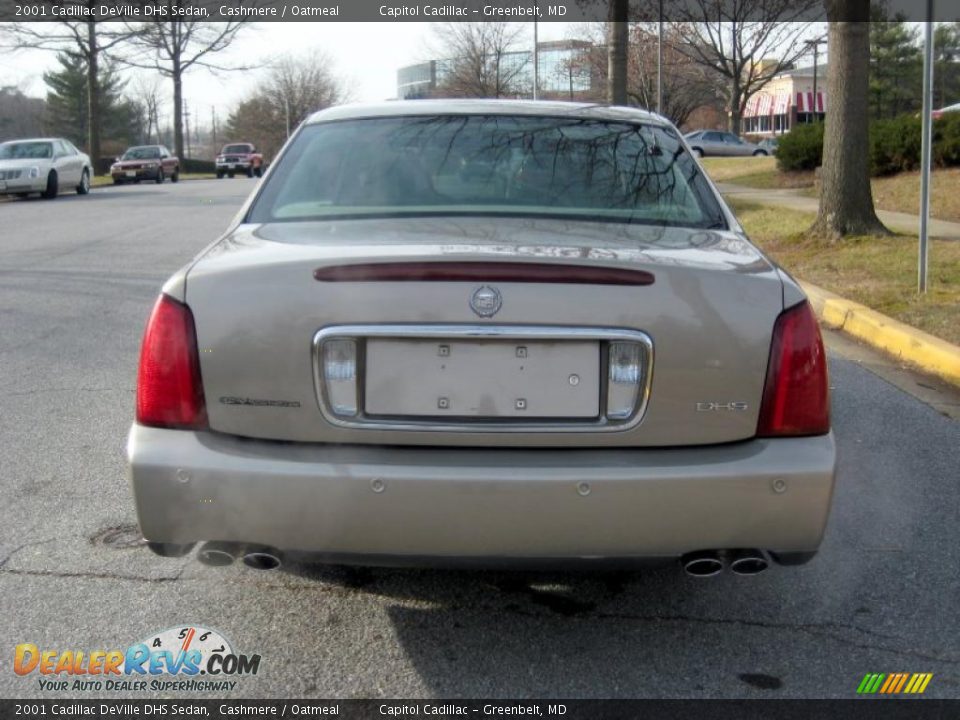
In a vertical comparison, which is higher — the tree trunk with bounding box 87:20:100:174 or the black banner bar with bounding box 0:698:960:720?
the tree trunk with bounding box 87:20:100:174

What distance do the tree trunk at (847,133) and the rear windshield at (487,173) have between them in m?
8.09

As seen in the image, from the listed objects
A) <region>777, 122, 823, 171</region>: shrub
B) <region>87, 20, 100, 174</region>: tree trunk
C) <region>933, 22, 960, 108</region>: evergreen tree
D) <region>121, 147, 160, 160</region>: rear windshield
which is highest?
<region>933, 22, 960, 108</region>: evergreen tree

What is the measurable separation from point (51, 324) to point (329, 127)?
503 centimetres

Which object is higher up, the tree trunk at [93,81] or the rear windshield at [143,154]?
the tree trunk at [93,81]

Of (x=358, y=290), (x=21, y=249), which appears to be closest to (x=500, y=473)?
(x=358, y=290)

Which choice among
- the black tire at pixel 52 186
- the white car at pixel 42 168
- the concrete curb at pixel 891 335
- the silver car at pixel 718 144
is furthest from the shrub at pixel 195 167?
the concrete curb at pixel 891 335

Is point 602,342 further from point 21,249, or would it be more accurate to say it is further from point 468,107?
point 21,249

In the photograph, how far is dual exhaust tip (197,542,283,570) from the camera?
2.87 meters

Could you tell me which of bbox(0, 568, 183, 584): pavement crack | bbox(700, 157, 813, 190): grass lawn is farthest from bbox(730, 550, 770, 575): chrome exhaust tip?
bbox(700, 157, 813, 190): grass lawn

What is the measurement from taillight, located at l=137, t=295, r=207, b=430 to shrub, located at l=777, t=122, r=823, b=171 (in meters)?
22.7

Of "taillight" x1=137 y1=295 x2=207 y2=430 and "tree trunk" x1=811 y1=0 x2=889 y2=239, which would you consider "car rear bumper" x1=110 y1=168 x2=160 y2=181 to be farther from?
"taillight" x1=137 y1=295 x2=207 y2=430

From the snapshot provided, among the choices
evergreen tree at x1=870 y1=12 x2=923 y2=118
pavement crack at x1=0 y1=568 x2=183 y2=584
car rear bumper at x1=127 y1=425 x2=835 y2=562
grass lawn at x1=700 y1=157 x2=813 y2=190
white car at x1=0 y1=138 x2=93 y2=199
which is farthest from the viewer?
evergreen tree at x1=870 y1=12 x2=923 y2=118

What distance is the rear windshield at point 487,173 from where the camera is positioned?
361cm

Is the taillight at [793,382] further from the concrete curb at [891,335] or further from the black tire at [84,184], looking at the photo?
the black tire at [84,184]
